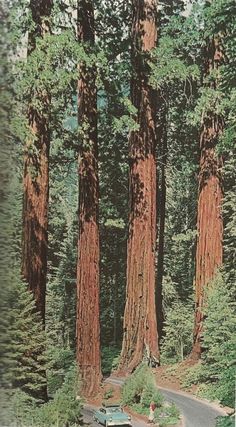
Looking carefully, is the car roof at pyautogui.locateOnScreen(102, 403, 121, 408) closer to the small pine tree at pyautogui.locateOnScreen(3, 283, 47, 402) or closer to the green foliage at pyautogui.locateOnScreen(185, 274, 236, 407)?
the small pine tree at pyautogui.locateOnScreen(3, 283, 47, 402)

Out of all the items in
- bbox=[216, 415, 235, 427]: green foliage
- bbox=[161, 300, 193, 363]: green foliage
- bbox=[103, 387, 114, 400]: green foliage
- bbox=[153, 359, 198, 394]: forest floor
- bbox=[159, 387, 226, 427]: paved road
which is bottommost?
bbox=[216, 415, 235, 427]: green foliage

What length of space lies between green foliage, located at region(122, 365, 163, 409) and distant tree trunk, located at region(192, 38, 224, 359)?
92 centimetres

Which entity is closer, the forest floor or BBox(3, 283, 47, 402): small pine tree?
BBox(3, 283, 47, 402): small pine tree

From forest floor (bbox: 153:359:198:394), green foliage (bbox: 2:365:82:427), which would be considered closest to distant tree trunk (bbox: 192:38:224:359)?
forest floor (bbox: 153:359:198:394)

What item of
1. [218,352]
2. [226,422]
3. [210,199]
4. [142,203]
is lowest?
[226,422]

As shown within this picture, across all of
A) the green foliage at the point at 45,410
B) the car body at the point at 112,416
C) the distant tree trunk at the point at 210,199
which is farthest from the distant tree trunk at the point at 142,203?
the green foliage at the point at 45,410

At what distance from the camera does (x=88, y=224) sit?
5.55 m

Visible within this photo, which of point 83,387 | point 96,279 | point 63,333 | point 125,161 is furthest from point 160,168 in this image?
point 83,387

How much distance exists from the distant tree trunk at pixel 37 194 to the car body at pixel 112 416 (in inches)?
32.9

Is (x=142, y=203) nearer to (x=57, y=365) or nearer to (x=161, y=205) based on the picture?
(x=161, y=205)

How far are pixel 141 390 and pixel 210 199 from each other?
190 cm

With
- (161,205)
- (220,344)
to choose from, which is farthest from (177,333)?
(161,205)

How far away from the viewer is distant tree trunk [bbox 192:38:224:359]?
5477 millimetres

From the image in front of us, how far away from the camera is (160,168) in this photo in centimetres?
573
